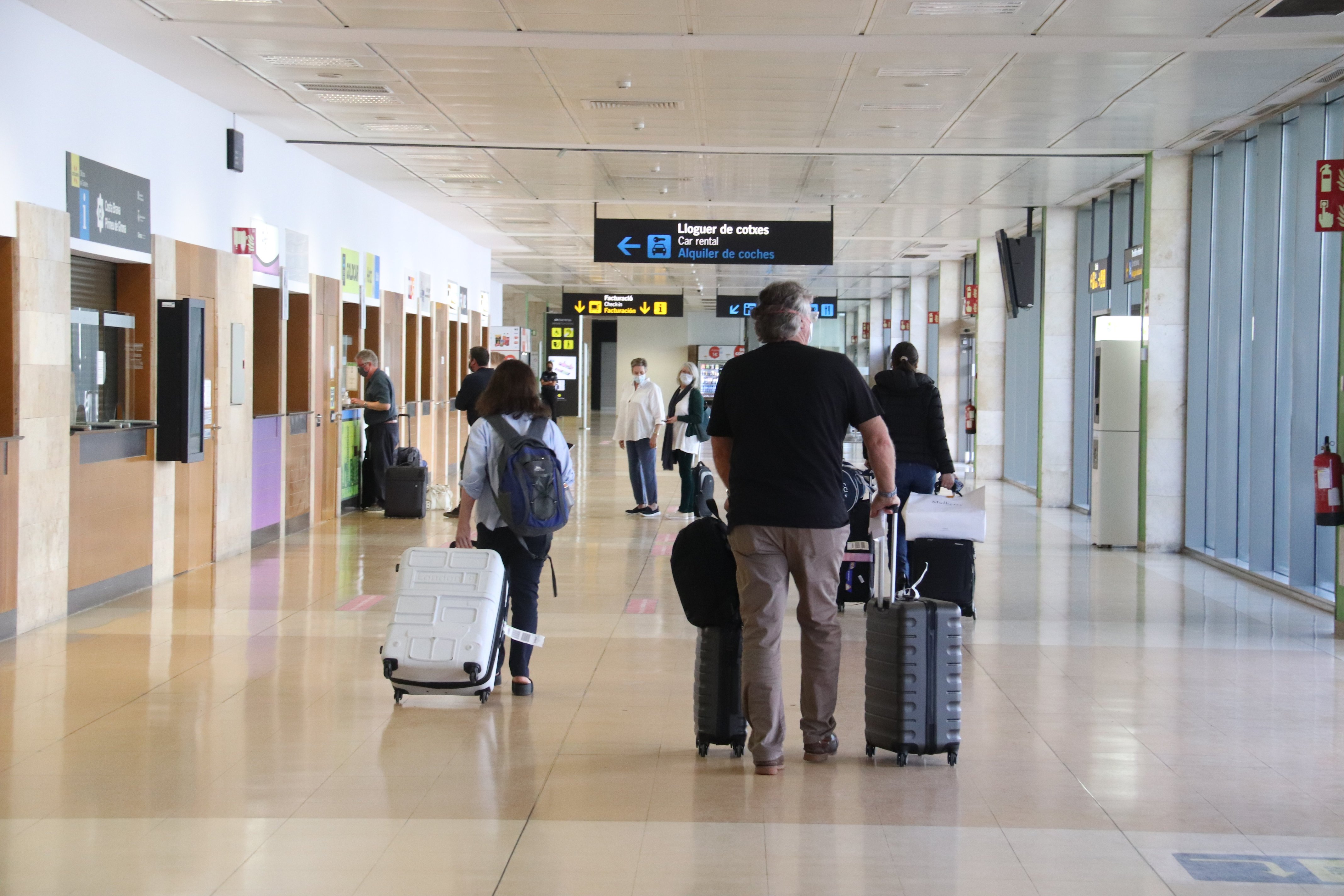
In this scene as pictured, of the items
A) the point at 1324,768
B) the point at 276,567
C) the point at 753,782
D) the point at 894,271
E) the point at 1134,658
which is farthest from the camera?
the point at 894,271

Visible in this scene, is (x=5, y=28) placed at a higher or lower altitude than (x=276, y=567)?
higher

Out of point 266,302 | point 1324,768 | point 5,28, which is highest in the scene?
point 5,28

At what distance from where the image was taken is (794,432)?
438cm

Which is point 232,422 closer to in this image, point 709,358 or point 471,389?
point 471,389

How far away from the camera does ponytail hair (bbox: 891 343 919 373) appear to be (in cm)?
759

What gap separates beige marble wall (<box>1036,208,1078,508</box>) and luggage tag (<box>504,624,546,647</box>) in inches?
440

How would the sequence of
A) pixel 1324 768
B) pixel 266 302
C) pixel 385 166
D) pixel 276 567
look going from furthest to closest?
pixel 385 166 → pixel 266 302 → pixel 276 567 → pixel 1324 768

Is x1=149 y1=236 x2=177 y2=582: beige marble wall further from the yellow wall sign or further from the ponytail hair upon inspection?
the ponytail hair

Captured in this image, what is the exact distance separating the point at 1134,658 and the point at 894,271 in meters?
19.4

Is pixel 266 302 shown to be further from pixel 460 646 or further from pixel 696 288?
pixel 696 288

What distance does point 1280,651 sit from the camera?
6.91 meters

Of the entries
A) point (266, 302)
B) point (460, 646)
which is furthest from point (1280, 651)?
point (266, 302)

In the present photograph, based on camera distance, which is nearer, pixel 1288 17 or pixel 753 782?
pixel 753 782

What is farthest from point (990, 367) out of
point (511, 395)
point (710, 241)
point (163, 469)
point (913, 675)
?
point (913, 675)
